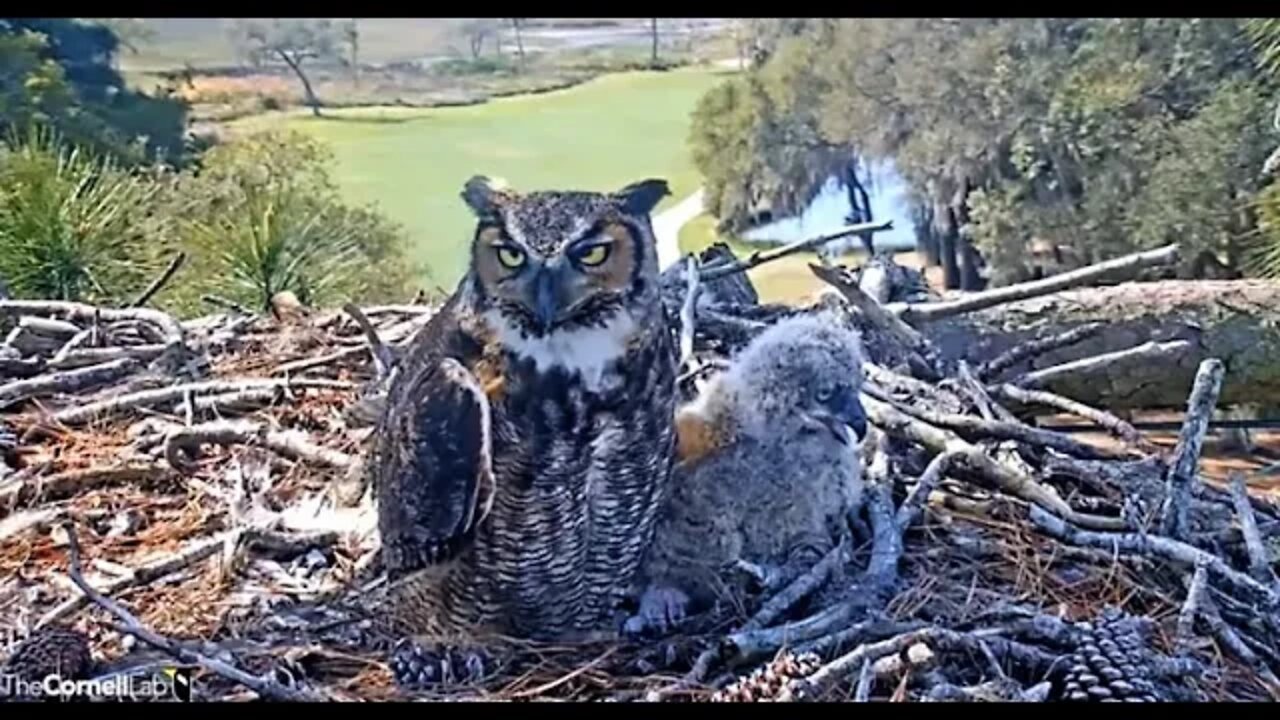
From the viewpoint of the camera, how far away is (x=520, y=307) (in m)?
1.18

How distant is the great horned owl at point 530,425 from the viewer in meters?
1.17

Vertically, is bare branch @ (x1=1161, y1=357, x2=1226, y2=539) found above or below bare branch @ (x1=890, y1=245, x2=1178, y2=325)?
below

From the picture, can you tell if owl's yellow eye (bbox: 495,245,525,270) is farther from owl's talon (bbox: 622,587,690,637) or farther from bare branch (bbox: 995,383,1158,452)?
bare branch (bbox: 995,383,1158,452)

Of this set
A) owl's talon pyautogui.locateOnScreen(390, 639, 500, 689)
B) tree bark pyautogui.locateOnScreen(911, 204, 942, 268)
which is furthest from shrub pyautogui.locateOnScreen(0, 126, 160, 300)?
tree bark pyautogui.locateOnScreen(911, 204, 942, 268)

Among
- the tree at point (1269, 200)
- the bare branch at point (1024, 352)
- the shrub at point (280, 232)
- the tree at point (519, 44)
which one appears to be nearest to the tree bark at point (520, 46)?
the tree at point (519, 44)

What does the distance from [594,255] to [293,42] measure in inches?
27.8

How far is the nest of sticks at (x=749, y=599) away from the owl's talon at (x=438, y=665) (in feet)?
0.07

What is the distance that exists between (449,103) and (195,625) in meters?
0.70

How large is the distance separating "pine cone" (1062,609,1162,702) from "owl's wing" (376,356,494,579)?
0.54 m

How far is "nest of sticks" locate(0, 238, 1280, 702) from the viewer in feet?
4.03

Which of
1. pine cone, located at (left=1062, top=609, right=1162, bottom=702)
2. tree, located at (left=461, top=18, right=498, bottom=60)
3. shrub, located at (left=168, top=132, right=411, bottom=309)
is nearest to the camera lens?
pine cone, located at (left=1062, top=609, right=1162, bottom=702)

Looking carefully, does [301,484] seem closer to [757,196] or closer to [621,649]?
[621,649]

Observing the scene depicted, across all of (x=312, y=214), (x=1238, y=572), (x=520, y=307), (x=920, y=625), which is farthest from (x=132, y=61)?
(x=1238, y=572)

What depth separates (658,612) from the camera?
1.43 m
